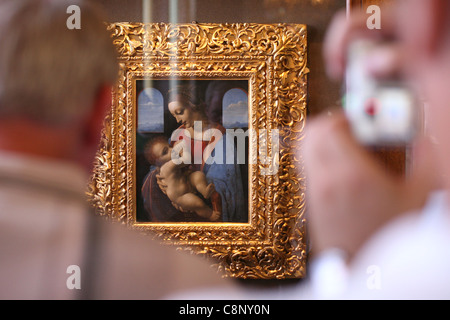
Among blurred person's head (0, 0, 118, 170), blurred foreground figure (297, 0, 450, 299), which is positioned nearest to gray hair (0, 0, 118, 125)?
blurred person's head (0, 0, 118, 170)

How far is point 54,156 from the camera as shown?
0.33 meters

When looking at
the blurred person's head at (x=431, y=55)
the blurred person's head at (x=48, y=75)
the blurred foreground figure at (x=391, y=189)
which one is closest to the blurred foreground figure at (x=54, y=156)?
the blurred person's head at (x=48, y=75)

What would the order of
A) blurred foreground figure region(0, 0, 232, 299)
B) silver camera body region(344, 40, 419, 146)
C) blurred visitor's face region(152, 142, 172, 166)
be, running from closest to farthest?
blurred foreground figure region(0, 0, 232, 299)
silver camera body region(344, 40, 419, 146)
blurred visitor's face region(152, 142, 172, 166)

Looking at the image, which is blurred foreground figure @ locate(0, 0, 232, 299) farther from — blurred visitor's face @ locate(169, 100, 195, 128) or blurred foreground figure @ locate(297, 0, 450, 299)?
blurred visitor's face @ locate(169, 100, 195, 128)

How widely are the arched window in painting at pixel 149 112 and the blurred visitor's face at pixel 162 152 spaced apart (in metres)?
0.02

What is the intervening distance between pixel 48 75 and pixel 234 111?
0.41 metres

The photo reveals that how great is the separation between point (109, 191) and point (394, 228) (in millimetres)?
425

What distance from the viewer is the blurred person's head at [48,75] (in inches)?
13.1

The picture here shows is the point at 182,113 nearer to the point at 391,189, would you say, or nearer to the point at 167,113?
the point at 167,113

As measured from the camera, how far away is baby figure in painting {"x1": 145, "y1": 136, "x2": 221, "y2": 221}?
639 millimetres

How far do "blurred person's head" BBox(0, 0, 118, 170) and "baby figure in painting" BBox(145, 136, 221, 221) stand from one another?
291 millimetres

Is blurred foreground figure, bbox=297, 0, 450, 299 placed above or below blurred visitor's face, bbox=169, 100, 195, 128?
below
